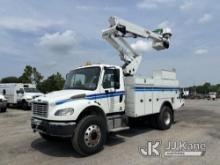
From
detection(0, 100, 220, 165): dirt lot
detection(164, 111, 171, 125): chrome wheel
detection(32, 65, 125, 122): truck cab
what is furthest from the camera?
detection(164, 111, 171, 125): chrome wheel

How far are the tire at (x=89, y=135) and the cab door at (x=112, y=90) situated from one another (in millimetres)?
739

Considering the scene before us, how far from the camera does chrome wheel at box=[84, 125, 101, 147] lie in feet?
21.9

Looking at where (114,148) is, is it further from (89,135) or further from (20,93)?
(20,93)

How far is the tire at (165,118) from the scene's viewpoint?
9836 millimetres

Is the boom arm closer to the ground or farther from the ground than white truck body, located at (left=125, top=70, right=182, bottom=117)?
farther from the ground

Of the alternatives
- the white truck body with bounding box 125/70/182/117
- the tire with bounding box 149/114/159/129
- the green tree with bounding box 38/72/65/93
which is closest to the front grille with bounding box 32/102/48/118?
the white truck body with bounding box 125/70/182/117

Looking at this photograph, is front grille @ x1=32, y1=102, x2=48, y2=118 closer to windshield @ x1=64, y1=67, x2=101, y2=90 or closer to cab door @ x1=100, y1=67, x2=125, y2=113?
windshield @ x1=64, y1=67, x2=101, y2=90

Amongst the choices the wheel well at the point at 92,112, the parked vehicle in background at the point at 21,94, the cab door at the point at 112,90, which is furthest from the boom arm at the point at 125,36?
the parked vehicle in background at the point at 21,94

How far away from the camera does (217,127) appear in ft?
34.1

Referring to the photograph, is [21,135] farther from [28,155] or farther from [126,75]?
[126,75]

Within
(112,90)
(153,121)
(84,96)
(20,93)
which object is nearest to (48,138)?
(84,96)

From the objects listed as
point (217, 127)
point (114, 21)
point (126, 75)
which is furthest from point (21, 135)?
point (217, 127)

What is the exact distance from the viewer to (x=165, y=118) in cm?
1011

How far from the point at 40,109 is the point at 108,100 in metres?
2.00
